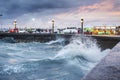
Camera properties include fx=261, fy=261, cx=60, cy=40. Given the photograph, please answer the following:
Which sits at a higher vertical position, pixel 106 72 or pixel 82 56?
pixel 106 72

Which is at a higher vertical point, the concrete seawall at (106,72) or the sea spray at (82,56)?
the concrete seawall at (106,72)

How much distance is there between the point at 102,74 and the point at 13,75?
323 inches

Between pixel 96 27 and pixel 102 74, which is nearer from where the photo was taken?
pixel 102 74

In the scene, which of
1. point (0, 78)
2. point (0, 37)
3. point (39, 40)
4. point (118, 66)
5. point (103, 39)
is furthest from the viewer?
point (0, 37)

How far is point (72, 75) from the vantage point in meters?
11.7

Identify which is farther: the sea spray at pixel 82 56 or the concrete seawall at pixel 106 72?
the sea spray at pixel 82 56

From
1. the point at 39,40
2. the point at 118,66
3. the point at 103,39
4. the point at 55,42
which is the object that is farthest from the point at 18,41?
the point at 118,66

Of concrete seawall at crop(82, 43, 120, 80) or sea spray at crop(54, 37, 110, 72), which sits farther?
sea spray at crop(54, 37, 110, 72)

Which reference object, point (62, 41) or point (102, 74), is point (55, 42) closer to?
point (62, 41)

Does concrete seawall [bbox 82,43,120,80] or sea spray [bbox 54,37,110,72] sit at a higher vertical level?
concrete seawall [bbox 82,43,120,80]

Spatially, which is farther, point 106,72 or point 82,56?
point 82,56

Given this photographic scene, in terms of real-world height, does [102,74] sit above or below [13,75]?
above

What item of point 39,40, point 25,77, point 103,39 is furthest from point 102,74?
point 39,40

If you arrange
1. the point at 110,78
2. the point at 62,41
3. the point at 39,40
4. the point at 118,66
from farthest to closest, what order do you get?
the point at 39,40 → the point at 62,41 → the point at 118,66 → the point at 110,78
